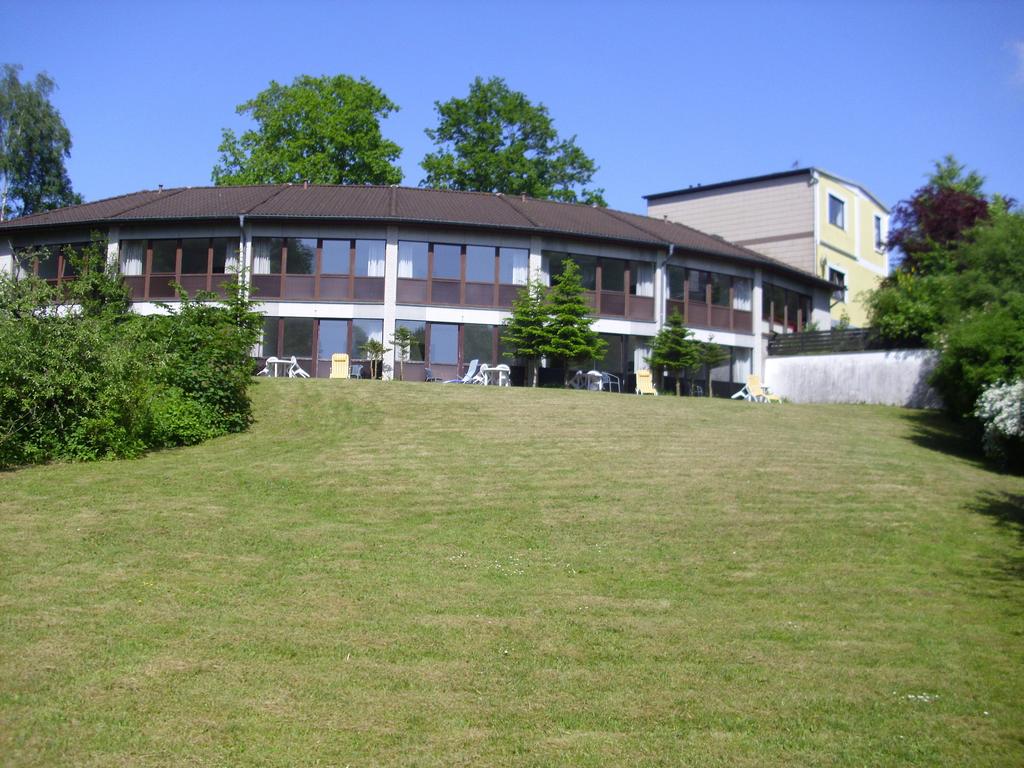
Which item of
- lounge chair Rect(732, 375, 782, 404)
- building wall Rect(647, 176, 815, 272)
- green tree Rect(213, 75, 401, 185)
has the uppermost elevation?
green tree Rect(213, 75, 401, 185)

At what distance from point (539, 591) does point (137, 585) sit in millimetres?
3713

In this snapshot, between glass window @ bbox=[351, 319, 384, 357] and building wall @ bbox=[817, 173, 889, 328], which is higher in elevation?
building wall @ bbox=[817, 173, 889, 328]

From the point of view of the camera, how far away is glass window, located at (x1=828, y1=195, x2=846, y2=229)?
42781 mm

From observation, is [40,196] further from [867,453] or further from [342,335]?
[867,453]

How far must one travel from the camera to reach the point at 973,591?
10.5 metres

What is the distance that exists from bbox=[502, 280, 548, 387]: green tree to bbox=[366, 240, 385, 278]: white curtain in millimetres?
4394

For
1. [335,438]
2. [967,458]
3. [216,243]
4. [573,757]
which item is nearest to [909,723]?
[573,757]

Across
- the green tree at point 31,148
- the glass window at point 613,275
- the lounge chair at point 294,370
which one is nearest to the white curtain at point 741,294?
the glass window at point 613,275

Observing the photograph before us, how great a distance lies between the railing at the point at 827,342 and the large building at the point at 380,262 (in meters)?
→ 2.34

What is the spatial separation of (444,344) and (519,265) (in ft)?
11.8

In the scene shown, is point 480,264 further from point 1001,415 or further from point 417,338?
point 1001,415

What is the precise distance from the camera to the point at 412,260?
31219 millimetres

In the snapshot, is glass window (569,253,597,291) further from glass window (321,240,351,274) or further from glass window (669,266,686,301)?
glass window (321,240,351,274)

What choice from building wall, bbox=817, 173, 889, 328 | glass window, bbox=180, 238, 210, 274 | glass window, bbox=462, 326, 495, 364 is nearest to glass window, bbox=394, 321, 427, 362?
glass window, bbox=462, 326, 495, 364
